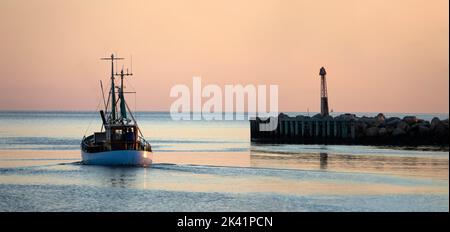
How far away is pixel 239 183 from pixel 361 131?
44.9 meters

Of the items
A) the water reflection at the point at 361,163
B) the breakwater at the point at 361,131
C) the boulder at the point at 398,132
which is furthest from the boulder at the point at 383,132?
the water reflection at the point at 361,163

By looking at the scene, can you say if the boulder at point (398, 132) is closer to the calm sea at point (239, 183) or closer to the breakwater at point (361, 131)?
the breakwater at point (361, 131)

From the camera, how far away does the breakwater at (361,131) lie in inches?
3575

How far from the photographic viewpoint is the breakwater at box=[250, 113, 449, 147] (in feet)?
298

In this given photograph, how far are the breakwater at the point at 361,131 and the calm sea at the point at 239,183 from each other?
1192 cm

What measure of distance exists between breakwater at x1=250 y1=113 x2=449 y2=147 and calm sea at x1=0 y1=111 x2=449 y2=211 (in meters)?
11.9

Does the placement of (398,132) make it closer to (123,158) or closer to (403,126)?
(403,126)

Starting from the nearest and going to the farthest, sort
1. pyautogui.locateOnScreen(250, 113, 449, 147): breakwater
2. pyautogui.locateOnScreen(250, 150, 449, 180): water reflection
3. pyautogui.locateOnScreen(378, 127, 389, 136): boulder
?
pyautogui.locateOnScreen(250, 150, 449, 180): water reflection, pyautogui.locateOnScreen(250, 113, 449, 147): breakwater, pyautogui.locateOnScreen(378, 127, 389, 136): boulder

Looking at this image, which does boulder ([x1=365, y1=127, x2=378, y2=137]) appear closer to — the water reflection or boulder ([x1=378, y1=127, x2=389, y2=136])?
boulder ([x1=378, y1=127, x2=389, y2=136])

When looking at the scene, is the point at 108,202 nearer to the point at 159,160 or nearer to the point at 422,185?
the point at 422,185

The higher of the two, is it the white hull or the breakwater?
the breakwater

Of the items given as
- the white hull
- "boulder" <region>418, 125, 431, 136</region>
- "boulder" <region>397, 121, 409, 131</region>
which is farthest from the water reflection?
"boulder" <region>397, 121, 409, 131</region>
